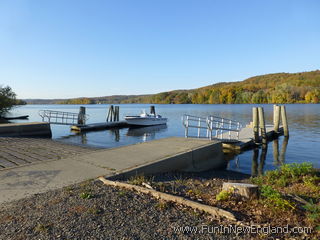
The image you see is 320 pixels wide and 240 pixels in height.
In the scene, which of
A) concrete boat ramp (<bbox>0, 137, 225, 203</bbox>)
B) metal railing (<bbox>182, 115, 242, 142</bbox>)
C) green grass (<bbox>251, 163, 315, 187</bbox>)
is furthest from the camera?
metal railing (<bbox>182, 115, 242, 142</bbox>)

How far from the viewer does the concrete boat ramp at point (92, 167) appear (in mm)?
4908

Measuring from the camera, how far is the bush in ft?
115

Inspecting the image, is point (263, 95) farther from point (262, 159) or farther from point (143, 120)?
point (262, 159)

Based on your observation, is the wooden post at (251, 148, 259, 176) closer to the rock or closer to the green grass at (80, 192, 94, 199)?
the rock

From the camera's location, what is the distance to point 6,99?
35281 millimetres

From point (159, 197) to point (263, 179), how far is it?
12.6 ft

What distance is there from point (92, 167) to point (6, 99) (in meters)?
36.0

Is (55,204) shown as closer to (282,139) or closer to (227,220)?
(227,220)

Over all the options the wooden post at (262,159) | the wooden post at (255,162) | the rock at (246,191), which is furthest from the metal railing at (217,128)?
the rock at (246,191)

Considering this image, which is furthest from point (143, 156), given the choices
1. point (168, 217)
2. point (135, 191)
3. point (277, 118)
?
point (277, 118)

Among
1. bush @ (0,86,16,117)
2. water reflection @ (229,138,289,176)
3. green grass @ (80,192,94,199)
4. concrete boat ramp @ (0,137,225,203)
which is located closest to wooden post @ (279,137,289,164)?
water reflection @ (229,138,289,176)

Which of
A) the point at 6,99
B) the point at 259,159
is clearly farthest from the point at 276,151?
the point at 6,99

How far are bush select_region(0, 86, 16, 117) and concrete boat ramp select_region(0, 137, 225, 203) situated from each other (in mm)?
34217

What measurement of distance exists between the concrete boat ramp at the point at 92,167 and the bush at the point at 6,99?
34.2m
